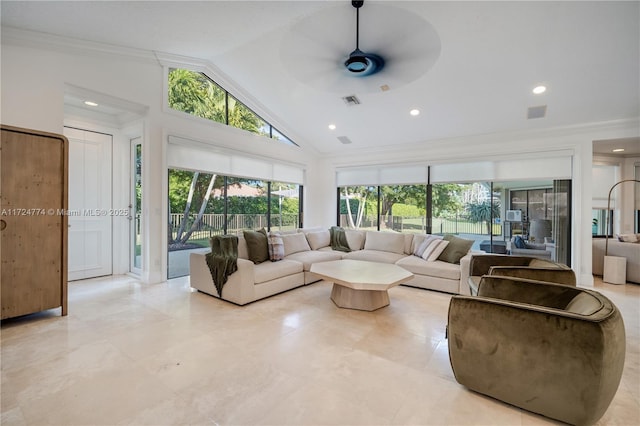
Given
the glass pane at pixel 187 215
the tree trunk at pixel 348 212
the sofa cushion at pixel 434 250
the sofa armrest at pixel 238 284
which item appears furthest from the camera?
the tree trunk at pixel 348 212

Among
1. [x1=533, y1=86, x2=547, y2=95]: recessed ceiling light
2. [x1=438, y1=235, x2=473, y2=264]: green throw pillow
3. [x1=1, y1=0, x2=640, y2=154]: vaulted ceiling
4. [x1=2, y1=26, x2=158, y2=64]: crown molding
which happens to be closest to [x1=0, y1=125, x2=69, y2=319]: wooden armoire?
[x1=2, y1=26, x2=158, y2=64]: crown molding

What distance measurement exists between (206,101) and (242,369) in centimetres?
448

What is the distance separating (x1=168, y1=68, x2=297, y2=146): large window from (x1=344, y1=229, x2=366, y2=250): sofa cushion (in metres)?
2.85

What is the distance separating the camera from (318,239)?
5645 millimetres

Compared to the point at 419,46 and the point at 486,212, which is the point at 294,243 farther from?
the point at 486,212

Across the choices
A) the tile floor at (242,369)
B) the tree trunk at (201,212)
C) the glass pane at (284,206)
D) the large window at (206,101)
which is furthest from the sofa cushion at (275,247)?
the large window at (206,101)

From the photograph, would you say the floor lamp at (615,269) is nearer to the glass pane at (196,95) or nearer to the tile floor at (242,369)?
the tile floor at (242,369)

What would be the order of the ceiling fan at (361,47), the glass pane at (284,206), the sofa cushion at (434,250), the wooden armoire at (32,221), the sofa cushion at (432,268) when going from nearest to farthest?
the ceiling fan at (361,47) < the wooden armoire at (32,221) < the sofa cushion at (432,268) < the sofa cushion at (434,250) < the glass pane at (284,206)

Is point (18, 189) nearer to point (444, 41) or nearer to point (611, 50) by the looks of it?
point (444, 41)

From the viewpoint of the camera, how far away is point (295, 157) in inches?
267

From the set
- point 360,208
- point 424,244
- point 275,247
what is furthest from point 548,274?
point 360,208

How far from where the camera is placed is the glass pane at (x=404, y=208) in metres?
6.13

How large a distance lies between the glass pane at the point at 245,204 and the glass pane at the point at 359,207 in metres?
2.04

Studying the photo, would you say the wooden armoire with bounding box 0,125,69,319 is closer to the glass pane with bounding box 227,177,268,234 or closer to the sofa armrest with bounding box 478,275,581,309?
the glass pane with bounding box 227,177,268,234
